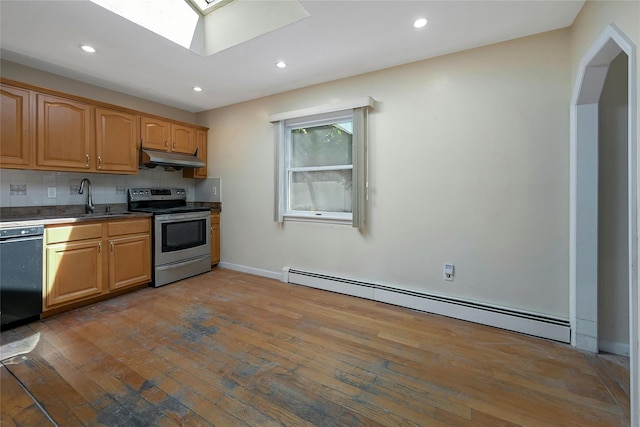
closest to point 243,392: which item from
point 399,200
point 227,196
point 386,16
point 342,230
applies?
point 342,230

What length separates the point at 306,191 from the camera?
3518 mm

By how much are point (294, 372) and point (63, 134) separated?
325 centimetres

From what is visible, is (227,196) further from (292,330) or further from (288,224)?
(292,330)

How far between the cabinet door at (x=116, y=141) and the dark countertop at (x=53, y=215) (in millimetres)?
555

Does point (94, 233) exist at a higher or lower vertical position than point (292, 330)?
higher

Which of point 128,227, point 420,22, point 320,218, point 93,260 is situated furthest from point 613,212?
point 93,260

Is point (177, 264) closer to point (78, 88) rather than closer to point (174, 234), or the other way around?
point (174, 234)

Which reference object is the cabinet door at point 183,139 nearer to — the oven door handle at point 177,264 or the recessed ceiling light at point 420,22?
the oven door handle at point 177,264

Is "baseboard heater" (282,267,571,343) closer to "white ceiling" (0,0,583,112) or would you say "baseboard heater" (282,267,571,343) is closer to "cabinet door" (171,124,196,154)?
"white ceiling" (0,0,583,112)

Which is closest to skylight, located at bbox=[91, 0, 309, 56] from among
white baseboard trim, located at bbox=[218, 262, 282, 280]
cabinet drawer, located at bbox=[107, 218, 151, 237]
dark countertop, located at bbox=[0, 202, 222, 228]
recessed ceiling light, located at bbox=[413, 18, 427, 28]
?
recessed ceiling light, located at bbox=[413, 18, 427, 28]

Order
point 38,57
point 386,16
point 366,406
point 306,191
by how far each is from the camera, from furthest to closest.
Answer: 1. point 306,191
2. point 38,57
3. point 386,16
4. point 366,406

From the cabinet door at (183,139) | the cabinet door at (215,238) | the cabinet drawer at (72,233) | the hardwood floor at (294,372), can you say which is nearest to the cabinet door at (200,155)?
the cabinet door at (183,139)

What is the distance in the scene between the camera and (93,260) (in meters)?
2.77

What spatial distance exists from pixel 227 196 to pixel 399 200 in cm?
260
